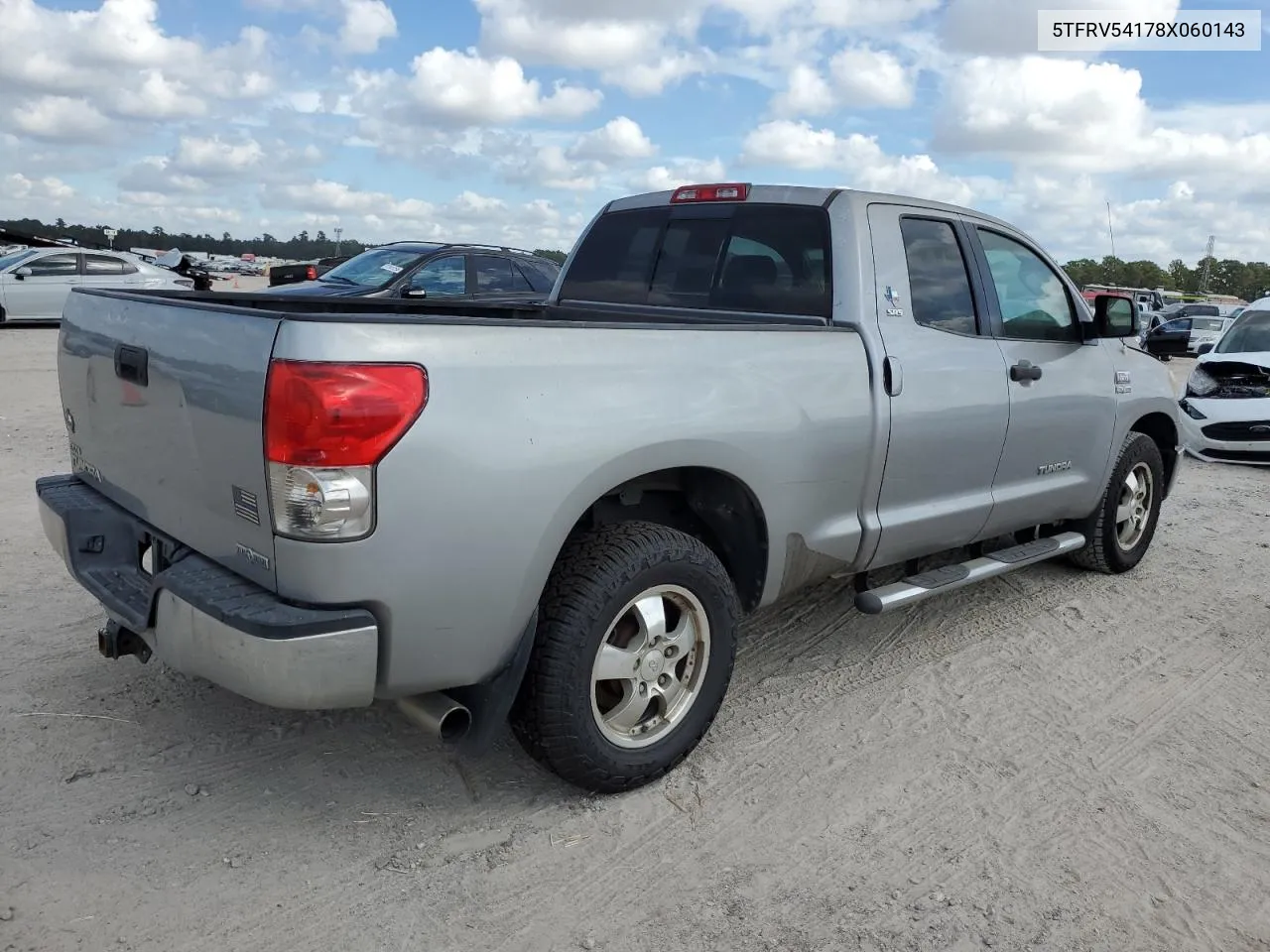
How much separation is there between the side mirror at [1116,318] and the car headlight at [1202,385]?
20.7 ft

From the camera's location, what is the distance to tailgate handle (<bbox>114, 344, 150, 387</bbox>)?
9.64ft

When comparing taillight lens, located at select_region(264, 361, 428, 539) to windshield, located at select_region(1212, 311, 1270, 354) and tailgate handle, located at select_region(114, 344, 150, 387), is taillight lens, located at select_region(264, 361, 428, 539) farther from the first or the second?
windshield, located at select_region(1212, 311, 1270, 354)

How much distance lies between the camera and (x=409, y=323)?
2494 mm

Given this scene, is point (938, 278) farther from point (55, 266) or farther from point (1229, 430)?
point (55, 266)

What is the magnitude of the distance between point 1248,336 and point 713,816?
10286 mm

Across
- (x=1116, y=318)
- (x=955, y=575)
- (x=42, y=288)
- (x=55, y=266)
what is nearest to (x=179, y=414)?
(x=955, y=575)

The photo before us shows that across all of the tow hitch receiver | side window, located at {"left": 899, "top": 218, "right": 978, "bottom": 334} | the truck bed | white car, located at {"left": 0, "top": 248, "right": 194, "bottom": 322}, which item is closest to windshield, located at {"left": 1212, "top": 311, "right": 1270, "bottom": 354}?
side window, located at {"left": 899, "top": 218, "right": 978, "bottom": 334}

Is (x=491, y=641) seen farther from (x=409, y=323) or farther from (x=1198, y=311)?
(x=1198, y=311)

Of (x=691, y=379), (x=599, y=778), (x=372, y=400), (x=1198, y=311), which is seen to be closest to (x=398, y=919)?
(x=599, y=778)

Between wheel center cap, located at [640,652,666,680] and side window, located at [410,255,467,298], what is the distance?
8990mm

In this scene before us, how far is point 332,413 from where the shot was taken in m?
2.39

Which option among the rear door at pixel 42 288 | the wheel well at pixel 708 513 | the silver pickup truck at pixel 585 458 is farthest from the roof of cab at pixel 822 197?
the rear door at pixel 42 288

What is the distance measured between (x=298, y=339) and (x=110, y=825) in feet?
5.28

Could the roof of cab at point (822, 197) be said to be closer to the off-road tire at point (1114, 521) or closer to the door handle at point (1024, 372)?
the door handle at point (1024, 372)
